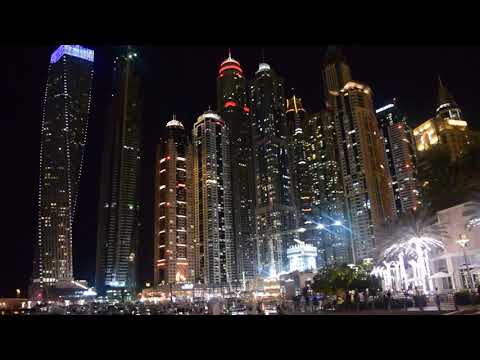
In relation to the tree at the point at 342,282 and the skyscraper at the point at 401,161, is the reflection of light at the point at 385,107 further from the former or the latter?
the tree at the point at 342,282

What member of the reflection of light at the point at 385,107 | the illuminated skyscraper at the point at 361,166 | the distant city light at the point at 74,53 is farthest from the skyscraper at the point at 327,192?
the distant city light at the point at 74,53

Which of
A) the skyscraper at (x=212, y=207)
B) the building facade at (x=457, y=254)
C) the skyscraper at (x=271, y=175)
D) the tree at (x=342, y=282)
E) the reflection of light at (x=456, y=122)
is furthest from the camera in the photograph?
the skyscraper at (x=271, y=175)

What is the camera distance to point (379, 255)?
30.6 m

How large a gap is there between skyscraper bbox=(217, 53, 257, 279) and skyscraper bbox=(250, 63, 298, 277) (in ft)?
9.14

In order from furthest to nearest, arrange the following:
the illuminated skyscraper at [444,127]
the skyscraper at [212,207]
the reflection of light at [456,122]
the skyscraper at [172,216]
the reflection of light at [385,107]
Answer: the reflection of light at [385,107]
the skyscraper at [212,207]
the skyscraper at [172,216]
the reflection of light at [456,122]
the illuminated skyscraper at [444,127]

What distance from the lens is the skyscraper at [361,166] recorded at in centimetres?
7762

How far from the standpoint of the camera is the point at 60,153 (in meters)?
71.7

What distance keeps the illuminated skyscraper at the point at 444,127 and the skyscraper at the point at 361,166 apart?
886 cm

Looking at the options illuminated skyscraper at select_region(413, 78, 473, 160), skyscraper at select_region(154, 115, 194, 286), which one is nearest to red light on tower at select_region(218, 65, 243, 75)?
skyscraper at select_region(154, 115, 194, 286)

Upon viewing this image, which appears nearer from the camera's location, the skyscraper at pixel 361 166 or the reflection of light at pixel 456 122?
the reflection of light at pixel 456 122

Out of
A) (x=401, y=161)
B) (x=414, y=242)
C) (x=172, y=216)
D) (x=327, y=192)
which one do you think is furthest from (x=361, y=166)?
(x=414, y=242)

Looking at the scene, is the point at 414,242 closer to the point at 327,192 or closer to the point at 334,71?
the point at 327,192

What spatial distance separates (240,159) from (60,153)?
149 ft
